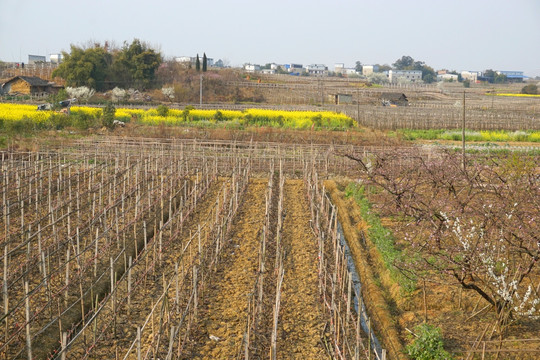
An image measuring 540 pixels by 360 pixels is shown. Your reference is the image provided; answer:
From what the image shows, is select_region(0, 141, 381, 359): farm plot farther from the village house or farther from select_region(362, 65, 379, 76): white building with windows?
select_region(362, 65, 379, 76): white building with windows

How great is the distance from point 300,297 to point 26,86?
39.1 meters

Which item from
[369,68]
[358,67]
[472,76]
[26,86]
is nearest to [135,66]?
[26,86]

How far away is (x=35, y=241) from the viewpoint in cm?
1037

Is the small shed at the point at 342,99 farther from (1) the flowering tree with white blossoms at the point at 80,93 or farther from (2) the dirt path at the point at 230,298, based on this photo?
(2) the dirt path at the point at 230,298

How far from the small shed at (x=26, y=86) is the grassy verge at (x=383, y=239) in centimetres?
3395

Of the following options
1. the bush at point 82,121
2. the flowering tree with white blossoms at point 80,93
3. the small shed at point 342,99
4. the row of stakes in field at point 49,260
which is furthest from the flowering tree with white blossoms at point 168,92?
the row of stakes in field at point 49,260

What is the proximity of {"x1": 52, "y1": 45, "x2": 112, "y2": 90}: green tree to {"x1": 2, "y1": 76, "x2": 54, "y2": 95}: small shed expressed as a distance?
5.38ft

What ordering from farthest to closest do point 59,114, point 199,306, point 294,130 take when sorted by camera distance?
point 294,130, point 59,114, point 199,306

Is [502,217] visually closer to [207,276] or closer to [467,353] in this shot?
[467,353]

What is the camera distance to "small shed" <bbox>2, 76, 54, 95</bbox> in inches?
1636

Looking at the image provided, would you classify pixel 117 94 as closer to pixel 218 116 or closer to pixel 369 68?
pixel 218 116

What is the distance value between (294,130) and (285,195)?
11462mm

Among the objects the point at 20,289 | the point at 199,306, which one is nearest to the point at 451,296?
the point at 199,306

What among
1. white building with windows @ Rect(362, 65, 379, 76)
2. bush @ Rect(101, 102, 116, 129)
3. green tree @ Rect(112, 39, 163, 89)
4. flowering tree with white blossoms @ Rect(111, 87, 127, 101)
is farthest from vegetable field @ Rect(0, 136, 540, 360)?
white building with windows @ Rect(362, 65, 379, 76)
